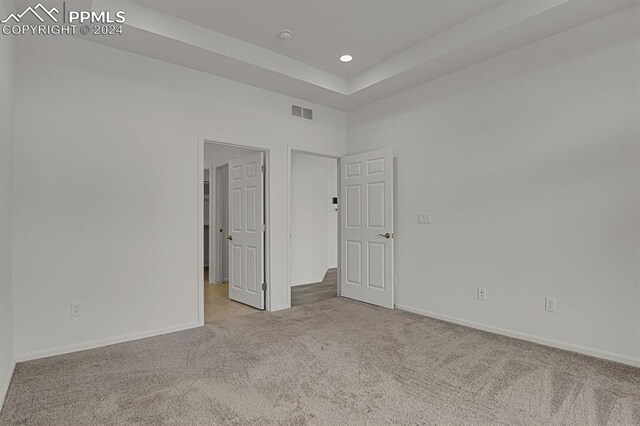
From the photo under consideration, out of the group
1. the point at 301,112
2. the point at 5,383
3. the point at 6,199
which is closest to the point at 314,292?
the point at 301,112

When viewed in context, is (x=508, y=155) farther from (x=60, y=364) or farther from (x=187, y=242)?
(x=60, y=364)

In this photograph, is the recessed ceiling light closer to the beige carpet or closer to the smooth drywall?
the smooth drywall

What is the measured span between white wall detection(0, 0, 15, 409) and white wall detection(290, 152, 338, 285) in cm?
390

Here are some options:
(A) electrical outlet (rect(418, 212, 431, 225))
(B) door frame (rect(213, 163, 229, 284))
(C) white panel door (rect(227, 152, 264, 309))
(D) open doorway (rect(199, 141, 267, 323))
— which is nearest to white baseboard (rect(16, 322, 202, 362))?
(D) open doorway (rect(199, 141, 267, 323))

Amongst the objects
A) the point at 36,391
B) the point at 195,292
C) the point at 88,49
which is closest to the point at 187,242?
the point at 195,292

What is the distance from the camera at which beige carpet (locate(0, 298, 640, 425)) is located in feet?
6.75

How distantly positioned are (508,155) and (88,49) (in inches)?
162

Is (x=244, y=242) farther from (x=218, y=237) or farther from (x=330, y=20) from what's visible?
(x=330, y=20)

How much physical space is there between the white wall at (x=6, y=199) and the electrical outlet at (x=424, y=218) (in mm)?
3893

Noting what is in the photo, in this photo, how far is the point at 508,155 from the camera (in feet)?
11.4

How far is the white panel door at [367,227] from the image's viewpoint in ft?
15.0

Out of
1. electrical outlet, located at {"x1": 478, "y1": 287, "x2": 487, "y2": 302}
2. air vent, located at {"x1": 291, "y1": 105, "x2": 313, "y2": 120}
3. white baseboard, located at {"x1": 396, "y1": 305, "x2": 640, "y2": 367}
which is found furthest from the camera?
air vent, located at {"x1": 291, "y1": 105, "x2": 313, "y2": 120}

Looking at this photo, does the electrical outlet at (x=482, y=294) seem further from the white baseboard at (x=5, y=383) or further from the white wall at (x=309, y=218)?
the white baseboard at (x=5, y=383)

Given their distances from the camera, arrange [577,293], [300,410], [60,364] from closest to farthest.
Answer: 1. [300,410]
2. [60,364]
3. [577,293]
